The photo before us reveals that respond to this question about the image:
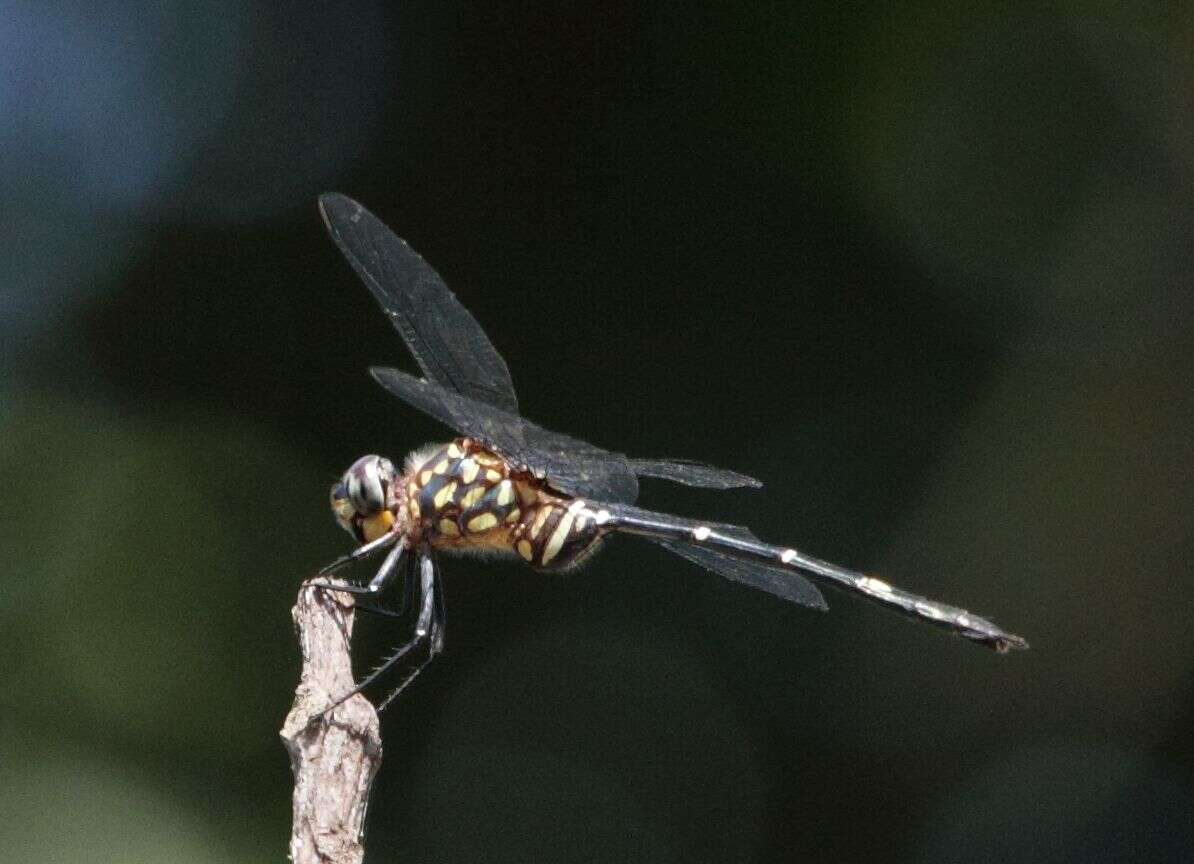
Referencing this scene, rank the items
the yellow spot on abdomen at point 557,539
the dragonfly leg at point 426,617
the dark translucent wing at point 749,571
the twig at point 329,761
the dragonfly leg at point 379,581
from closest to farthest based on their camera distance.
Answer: the twig at point 329,761
the dragonfly leg at point 379,581
the dragonfly leg at point 426,617
the yellow spot on abdomen at point 557,539
the dark translucent wing at point 749,571

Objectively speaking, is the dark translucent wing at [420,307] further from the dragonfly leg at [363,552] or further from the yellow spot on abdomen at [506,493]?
the dragonfly leg at [363,552]

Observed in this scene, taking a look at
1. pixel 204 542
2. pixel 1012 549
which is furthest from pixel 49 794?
pixel 1012 549

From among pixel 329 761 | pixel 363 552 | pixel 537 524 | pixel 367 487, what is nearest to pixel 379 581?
pixel 363 552

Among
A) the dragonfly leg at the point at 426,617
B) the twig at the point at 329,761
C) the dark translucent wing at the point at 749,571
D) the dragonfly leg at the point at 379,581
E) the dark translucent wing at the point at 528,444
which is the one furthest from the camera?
the dark translucent wing at the point at 749,571

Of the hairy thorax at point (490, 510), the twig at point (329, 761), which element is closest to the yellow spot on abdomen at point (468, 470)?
the hairy thorax at point (490, 510)

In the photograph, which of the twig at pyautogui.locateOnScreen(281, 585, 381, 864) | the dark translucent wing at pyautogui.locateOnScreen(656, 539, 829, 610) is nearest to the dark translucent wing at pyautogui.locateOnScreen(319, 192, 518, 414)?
the dark translucent wing at pyautogui.locateOnScreen(656, 539, 829, 610)

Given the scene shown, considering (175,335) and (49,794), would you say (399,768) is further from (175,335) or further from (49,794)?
(175,335)

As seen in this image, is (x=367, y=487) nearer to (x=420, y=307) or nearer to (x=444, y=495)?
(x=444, y=495)

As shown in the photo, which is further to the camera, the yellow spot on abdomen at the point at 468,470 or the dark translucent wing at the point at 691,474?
the dark translucent wing at the point at 691,474
